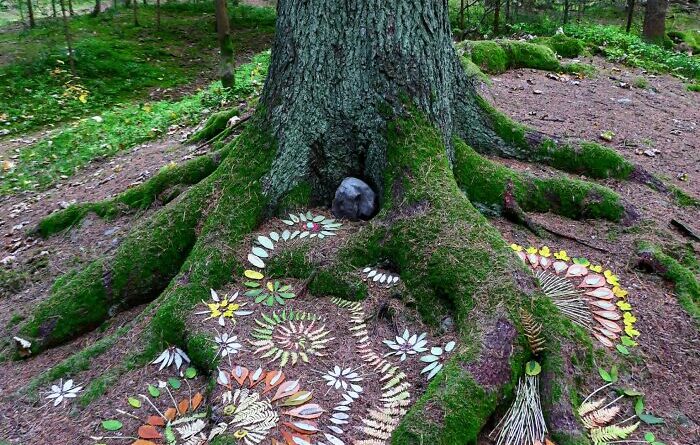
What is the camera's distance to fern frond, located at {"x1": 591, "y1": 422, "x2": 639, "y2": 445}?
8.76 feet

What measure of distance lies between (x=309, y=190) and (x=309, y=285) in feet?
2.90

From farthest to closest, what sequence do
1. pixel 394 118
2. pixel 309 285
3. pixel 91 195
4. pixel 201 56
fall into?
pixel 201 56 → pixel 91 195 → pixel 394 118 → pixel 309 285

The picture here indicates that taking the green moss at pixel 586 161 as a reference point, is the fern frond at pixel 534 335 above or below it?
below

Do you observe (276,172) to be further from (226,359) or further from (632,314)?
(632,314)

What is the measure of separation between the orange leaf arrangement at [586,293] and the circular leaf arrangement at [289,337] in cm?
158

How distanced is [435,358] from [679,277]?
2.21m

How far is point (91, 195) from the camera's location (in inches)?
263

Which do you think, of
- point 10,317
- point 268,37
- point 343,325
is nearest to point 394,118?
point 343,325

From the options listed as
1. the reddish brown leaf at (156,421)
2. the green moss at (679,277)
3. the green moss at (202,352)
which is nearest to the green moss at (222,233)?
the green moss at (202,352)

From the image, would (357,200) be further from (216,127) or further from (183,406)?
(216,127)

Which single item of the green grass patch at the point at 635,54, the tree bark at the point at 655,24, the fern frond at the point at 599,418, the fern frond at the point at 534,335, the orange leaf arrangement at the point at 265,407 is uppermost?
the tree bark at the point at 655,24

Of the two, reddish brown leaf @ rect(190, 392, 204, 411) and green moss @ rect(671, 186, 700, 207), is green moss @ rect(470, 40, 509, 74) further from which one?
reddish brown leaf @ rect(190, 392, 204, 411)

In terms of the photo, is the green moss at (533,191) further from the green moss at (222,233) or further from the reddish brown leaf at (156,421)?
the reddish brown leaf at (156,421)

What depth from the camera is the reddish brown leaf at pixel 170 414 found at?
114 inches
